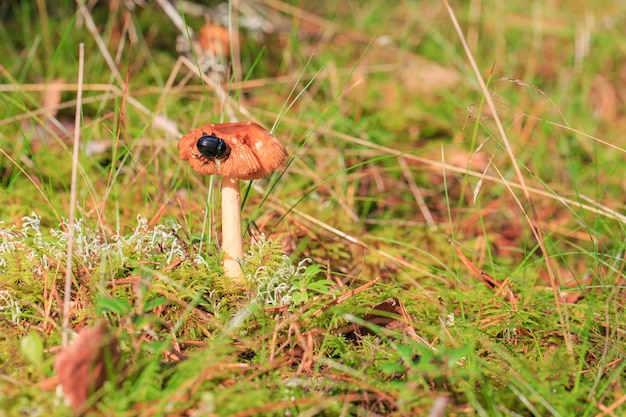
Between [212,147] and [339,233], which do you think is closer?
[212,147]

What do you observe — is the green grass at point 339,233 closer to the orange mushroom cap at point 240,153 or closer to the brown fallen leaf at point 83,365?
the brown fallen leaf at point 83,365

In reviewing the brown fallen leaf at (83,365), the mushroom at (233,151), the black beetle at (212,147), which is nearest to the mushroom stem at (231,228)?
the mushroom at (233,151)

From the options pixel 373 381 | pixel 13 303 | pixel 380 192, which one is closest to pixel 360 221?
pixel 380 192

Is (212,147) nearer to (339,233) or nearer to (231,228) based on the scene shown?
(231,228)

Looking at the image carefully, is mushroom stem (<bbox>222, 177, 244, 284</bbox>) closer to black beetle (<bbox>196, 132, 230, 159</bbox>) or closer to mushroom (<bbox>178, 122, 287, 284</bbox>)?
mushroom (<bbox>178, 122, 287, 284</bbox>)

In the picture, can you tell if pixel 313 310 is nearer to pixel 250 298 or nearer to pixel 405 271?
pixel 250 298

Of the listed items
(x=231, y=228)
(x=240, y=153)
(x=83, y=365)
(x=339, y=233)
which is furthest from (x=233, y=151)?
(x=83, y=365)

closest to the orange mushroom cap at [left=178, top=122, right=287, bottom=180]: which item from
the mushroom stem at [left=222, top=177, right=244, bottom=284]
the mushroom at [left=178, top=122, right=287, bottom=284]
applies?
the mushroom at [left=178, top=122, right=287, bottom=284]
